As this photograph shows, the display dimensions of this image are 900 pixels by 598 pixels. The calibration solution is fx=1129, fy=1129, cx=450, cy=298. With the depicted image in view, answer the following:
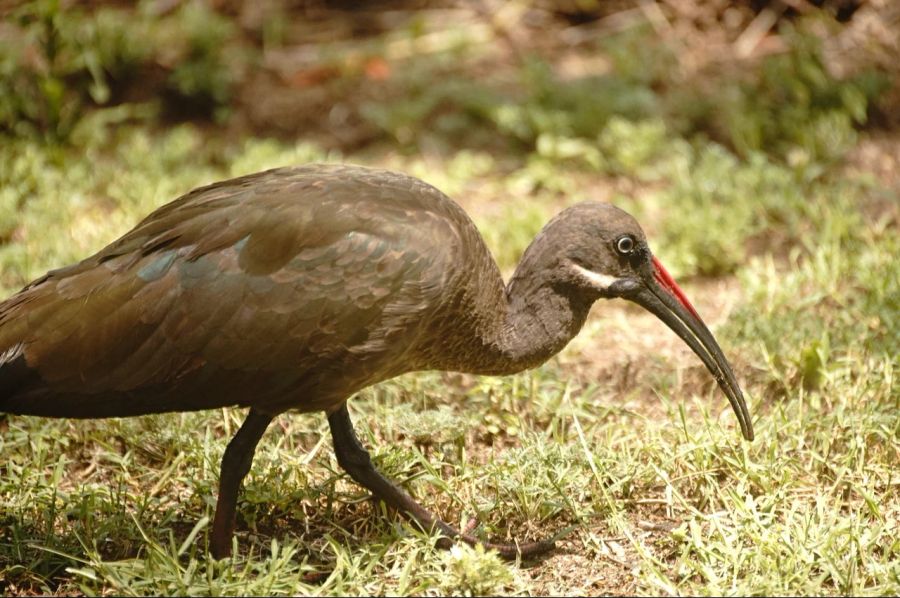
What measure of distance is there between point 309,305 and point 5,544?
1492mm

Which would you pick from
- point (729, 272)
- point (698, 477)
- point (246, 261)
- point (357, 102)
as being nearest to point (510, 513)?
point (698, 477)

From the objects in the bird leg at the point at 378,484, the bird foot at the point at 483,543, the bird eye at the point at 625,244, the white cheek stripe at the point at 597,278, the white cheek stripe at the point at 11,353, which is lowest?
the bird foot at the point at 483,543

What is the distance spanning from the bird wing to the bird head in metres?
0.59

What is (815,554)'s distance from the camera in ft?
13.1

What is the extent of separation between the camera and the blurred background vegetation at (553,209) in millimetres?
4141

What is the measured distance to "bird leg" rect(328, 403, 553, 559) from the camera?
423cm

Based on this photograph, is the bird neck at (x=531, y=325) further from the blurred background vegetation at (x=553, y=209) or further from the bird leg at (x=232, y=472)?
the bird leg at (x=232, y=472)

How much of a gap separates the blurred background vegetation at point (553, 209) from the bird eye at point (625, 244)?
32.9 inches

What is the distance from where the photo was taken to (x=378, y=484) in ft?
14.1

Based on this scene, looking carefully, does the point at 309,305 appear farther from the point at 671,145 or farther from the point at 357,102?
the point at 357,102

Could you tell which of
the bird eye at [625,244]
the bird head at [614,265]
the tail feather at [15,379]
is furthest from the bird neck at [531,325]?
the tail feather at [15,379]

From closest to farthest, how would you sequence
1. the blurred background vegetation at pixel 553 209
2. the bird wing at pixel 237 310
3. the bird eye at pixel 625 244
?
the bird wing at pixel 237 310
the blurred background vegetation at pixel 553 209
the bird eye at pixel 625 244

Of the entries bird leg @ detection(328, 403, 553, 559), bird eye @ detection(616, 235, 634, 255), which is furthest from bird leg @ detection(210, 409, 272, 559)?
bird eye @ detection(616, 235, 634, 255)

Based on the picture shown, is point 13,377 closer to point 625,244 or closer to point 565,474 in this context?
point 565,474
